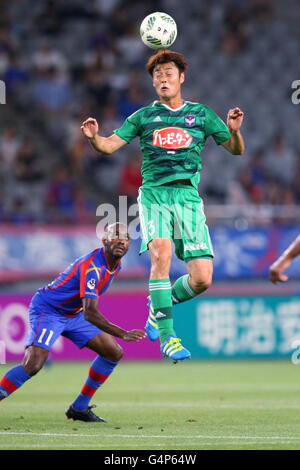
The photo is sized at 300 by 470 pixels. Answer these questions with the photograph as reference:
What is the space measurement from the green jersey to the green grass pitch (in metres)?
2.08

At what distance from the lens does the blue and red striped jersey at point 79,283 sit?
28.8 ft

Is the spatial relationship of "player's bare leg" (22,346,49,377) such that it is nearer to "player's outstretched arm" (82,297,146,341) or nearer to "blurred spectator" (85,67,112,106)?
"player's outstretched arm" (82,297,146,341)

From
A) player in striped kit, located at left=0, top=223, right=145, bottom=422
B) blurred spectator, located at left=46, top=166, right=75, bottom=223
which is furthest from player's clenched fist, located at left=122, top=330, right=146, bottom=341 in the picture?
blurred spectator, located at left=46, top=166, right=75, bottom=223

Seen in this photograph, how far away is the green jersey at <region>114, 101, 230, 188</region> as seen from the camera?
8250mm

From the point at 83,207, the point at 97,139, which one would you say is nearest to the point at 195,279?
the point at 97,139

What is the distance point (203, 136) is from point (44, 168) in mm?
10382

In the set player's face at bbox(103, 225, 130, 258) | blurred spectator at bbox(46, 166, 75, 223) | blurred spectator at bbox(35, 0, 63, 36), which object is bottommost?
player's face at bbox(103, 225, 130, 258)

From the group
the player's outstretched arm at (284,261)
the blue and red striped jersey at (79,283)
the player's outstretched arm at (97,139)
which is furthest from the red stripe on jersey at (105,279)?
the player's outstretched arm at (284,261)

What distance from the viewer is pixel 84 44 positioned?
2064 centimetres

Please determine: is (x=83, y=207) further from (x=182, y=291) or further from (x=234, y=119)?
(x=234, y=119)

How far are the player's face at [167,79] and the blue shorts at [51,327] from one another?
2269mm

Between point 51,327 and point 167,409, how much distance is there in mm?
1720

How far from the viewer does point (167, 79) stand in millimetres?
8258
